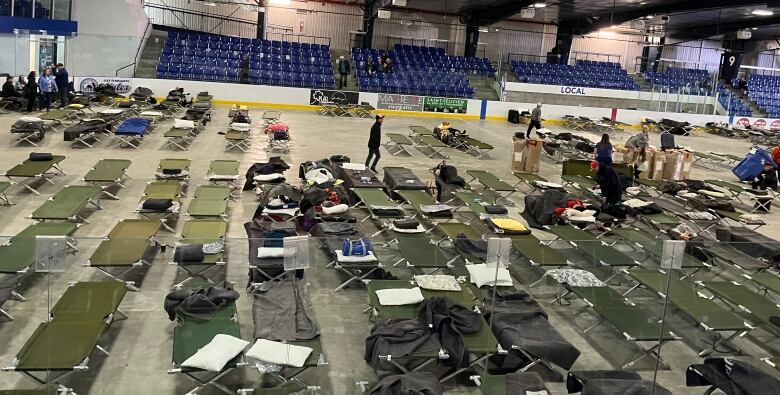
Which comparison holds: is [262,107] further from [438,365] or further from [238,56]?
[438,365]

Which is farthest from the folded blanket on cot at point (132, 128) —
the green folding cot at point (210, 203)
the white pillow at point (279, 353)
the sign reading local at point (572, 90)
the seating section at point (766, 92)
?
the seating section at point (766, 92)

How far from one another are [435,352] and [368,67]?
24197 millimetres

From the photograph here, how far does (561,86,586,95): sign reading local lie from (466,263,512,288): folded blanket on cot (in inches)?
994

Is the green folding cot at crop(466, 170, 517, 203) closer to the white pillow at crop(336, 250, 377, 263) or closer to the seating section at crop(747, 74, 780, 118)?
the white pillow at crop(336, 250, 377, 263)

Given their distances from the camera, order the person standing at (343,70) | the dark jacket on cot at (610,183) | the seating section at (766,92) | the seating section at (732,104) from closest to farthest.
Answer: the dark jacket on cot at (610,183) → the person standing at (343,70) → the seating section at (732,104) → the seating section at (766,92)

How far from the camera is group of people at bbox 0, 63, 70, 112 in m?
18.6

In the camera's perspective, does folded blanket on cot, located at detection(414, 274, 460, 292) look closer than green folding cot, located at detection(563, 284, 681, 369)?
No

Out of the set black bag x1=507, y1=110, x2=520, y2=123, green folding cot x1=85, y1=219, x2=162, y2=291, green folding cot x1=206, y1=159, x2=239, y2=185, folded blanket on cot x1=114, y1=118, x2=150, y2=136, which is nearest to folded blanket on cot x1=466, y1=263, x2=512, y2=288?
green folding cot x1=85, y1=219, x2=162, y2=291

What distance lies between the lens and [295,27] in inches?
1345

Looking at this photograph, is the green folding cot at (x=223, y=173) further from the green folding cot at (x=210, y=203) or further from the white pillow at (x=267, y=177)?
the green folding cot at (x=210, y=203)

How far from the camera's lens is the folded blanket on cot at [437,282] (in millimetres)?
6641

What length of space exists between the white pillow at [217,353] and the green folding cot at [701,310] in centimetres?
395

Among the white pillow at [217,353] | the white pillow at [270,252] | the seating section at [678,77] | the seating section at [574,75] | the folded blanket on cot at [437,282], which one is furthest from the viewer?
the seating section at [678,77]

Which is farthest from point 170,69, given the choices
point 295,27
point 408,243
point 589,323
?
point 589,323
